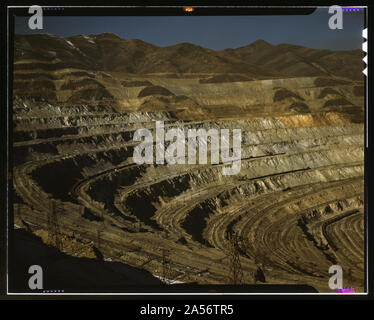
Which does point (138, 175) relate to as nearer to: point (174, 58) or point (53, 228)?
point (53, 228)

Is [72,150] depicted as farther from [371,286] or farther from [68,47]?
[371,286]

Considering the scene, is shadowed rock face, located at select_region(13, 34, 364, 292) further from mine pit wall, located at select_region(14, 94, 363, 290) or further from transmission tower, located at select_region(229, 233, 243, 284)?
transmission tower, located at select_region(229, 233, 243, 284)

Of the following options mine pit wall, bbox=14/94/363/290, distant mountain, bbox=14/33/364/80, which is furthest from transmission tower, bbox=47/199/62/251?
distant mountain, bbox=14/33/364/80

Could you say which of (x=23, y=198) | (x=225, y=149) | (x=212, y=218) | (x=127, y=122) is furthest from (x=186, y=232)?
(x=23, y=198)

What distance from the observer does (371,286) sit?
383 inches

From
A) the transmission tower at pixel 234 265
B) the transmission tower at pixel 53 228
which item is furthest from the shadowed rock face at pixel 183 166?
the transmission tower at pixel 234 265

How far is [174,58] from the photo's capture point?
12352 millimetres

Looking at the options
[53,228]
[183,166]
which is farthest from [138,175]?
[53,228]

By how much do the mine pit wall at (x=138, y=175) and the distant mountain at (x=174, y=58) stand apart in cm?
140

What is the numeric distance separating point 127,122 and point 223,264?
495 centimetres

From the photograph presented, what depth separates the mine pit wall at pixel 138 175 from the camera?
11.1 m

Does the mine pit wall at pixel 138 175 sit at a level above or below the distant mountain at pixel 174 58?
below

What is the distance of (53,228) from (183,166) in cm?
408

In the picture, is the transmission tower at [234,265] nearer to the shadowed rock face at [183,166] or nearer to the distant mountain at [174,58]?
the shadowed rock face at [183,166]
